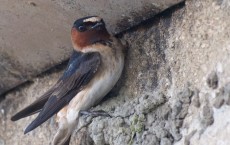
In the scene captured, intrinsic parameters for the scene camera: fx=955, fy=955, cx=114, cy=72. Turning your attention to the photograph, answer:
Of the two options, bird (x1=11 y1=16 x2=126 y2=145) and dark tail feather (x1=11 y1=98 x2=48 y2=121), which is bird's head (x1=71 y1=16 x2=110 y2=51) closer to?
bird (x1=11 y1=16 x2=126 y2=145)

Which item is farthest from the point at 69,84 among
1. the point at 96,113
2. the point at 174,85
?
the point at 174,85

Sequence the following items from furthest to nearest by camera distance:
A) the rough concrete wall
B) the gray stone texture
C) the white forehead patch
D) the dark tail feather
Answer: the dark tail feather
the white forehead patch
the gray stone texture
the rough concrete wall

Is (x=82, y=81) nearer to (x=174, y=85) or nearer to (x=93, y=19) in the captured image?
(x=93, y=19)

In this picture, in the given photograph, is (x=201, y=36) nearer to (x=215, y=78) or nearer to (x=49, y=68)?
(x=215, y=78)

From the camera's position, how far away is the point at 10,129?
15.3ft

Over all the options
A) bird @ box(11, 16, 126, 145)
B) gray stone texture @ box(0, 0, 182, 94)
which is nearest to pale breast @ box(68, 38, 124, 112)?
bird @ box(11, 16, 126, 145)

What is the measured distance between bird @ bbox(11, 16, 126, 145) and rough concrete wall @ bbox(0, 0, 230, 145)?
0.16 ft

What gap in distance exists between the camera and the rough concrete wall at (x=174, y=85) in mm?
3486

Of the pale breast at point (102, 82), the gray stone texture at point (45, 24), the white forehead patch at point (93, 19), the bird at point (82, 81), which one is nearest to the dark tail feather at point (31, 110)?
the bird at point (82, 81)

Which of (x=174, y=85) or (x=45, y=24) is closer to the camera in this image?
(x=174, y=85)

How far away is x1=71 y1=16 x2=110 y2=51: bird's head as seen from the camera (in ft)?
13.2

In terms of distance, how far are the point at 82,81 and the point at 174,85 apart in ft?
1.69

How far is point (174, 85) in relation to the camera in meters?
3.74

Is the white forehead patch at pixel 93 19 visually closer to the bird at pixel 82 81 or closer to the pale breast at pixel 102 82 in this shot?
the bird at pixel 82 81
